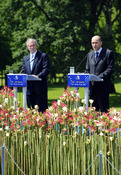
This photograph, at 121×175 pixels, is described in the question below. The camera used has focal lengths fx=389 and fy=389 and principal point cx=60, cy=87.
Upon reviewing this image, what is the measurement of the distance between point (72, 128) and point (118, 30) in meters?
22.7

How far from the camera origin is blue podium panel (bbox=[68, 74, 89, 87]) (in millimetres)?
7134

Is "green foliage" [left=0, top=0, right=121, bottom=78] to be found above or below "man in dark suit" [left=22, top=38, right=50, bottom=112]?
above

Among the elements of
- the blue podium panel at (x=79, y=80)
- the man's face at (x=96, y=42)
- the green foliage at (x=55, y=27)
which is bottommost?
the blue podium panel at (x=79, y=80)

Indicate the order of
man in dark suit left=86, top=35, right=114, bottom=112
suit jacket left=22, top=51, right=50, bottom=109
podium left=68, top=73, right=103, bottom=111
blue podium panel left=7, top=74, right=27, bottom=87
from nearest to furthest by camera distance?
podium left=68, top=73, right=103, bottom=111 → blue podium panel left=7, top=74, right=27, bottom=87 → man in dark suit left=86, top=35, right=114, bottom=112 → suit jacket left=22, top=51, right=50, bottom=109

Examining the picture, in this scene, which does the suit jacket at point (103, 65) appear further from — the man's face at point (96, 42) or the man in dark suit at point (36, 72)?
the man in dark suit at point (36, 72)

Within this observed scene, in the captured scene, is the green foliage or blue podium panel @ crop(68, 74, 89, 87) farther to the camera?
the green foliage

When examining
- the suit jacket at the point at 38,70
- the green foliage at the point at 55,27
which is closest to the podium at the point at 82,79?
the suit jacket at the point at 38,70

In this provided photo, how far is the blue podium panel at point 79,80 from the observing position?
7.13m

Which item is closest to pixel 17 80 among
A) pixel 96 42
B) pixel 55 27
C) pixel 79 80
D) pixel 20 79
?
pixel 20 79

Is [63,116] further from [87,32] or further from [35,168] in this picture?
[87,32]

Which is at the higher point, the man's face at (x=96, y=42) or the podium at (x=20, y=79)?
the man's face at (x=96, y=42)

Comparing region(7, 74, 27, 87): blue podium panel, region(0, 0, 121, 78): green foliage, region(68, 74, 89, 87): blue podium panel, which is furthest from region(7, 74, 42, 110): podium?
region(0, 0, 121, 78): green foliage

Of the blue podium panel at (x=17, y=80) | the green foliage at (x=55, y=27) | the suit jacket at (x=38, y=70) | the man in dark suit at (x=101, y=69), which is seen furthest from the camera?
the green foliage at (x=55, y=27)

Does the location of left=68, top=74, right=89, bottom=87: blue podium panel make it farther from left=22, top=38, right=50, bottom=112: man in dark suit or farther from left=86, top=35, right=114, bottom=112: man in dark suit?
left=22, top=38, right=50, bottom=112: man in dark suit
